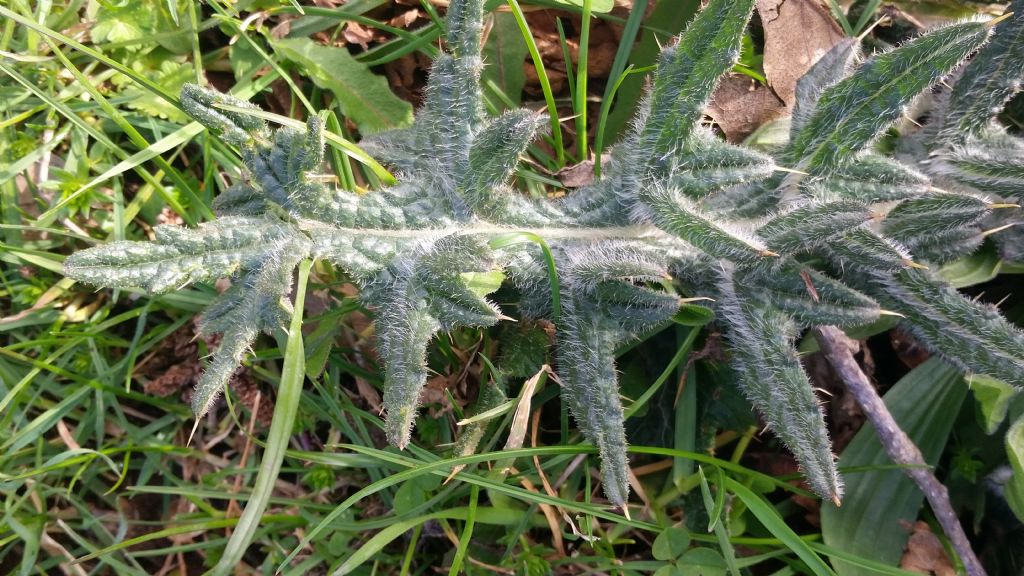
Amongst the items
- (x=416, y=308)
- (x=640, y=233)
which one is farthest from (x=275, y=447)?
(x=640, y=233)

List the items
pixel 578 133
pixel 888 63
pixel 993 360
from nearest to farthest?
A: pixel 888 63
pixel 993 360
pixel 578 133

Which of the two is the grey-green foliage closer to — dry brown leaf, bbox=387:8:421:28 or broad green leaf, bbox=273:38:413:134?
broad green leaf, bbox=273:38:413:134

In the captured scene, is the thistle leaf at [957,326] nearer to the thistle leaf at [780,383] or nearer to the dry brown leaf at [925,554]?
the thistle leaf at [780,383]

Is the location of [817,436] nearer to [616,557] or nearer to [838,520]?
[838,520]

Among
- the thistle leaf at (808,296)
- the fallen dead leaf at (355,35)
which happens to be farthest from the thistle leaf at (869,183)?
the fallen dead leaf at (355,35)

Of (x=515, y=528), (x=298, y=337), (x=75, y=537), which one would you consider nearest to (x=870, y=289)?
(x=515, y=528)

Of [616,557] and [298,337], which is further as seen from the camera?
[616,557]
